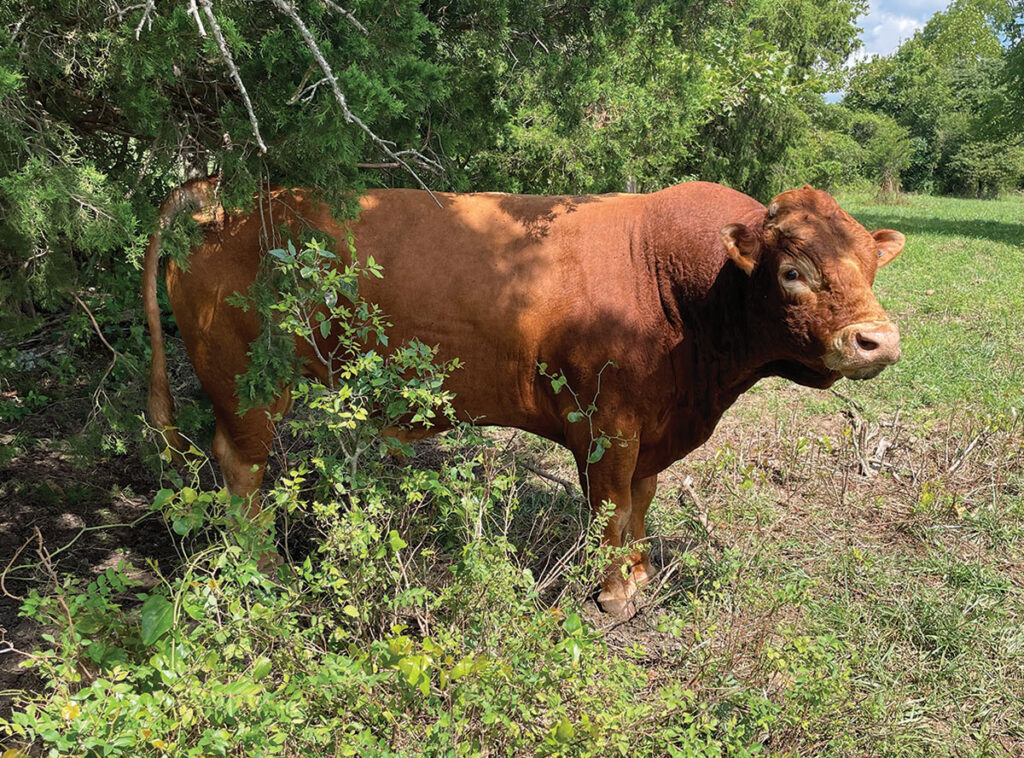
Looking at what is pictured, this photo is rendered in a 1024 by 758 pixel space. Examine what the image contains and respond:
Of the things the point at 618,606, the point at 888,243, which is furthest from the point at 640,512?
the point at 888,243

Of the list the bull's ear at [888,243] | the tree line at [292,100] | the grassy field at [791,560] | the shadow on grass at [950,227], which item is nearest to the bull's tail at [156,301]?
the tree line at [292,100]

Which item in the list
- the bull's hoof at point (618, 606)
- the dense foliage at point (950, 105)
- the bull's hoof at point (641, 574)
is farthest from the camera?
the dense foliage at point (950, 105)

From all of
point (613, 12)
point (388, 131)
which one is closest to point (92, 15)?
point (388, 131)

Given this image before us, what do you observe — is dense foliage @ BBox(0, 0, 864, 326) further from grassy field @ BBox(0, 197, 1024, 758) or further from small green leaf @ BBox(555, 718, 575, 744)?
small green leaf @ BBox(555, 718, 575, 744)

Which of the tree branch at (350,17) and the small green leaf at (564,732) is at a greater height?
the tree branch at (350,17)

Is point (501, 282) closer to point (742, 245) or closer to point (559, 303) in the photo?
point (559, 303)

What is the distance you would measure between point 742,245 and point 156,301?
273 centimetres

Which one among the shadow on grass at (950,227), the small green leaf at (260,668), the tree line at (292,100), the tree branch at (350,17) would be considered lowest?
the shadow on grass at (950,227)

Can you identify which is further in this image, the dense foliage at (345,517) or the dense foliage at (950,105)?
the dense foliage at (950,105)

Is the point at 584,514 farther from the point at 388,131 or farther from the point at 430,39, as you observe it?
the point at 430,39

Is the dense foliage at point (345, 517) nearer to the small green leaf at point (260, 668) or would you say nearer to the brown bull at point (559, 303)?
the small green leaf at point (260, 668)

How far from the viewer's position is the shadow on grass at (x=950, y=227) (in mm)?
17500

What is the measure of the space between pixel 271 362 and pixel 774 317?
2.21 meters

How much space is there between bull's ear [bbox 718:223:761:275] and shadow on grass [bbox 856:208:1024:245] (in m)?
15.8
